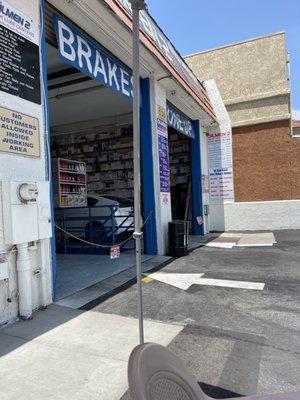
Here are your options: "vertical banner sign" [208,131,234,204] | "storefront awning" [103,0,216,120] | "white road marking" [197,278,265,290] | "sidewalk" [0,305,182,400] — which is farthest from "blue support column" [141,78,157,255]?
"vertical banner sign" [208,131,234,204]

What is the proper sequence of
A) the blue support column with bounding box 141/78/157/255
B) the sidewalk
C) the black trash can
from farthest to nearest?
the black trash can
the blue support column with bounding box 141/78/157/255
the sidewalk

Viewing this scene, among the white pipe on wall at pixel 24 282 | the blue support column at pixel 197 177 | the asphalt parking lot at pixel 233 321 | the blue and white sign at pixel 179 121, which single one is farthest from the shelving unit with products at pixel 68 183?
the blue support column at pixel 197 177

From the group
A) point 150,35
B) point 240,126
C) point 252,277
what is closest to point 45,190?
point 252,277

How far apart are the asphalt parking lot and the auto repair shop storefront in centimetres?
125

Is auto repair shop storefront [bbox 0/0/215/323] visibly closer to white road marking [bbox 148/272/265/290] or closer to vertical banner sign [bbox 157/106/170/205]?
vertical banner sign [bbox 157/106/170/205]

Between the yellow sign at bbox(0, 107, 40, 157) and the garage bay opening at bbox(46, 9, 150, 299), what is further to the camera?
the garage bay opening at bbox(46, 9, 150, 299)

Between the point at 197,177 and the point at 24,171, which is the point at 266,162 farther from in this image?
the point at 24,171

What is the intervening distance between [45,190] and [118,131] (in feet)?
31.6

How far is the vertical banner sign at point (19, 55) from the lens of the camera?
425cm

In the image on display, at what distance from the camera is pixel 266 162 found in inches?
559

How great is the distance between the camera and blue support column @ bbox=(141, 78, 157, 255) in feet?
28.5

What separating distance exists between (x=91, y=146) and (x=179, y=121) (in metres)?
4.71

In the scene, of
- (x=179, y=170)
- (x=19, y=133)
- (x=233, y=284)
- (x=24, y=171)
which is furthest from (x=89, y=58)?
(x=179, y=170)

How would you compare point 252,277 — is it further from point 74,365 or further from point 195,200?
point 195,200
